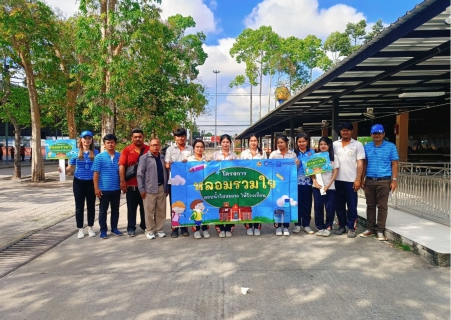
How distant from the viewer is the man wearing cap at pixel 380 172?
18.5ft

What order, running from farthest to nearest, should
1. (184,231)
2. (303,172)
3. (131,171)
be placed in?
(184,231), (303,172), (131,171)

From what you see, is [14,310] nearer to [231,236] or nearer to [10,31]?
[231,236]

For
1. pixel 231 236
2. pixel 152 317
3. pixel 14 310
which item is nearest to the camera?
pixel 152 317

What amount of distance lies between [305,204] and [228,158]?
5.14 feet

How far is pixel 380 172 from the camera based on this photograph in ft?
18.7

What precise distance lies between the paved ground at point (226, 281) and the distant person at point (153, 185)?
1.10 feet

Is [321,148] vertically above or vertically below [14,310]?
above

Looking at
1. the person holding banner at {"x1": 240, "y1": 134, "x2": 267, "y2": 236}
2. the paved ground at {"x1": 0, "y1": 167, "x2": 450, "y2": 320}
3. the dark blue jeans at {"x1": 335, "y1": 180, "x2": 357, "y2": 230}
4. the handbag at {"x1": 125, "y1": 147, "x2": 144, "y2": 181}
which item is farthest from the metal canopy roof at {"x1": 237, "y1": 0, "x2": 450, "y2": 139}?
the handbag at {"x1": 125, "y1": 147, "x2": 144, "y2": 181}

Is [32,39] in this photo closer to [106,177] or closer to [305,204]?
[106,177]

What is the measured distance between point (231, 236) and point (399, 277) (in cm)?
279

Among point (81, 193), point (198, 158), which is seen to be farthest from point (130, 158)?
point (198, 158)

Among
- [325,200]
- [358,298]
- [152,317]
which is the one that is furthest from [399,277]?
[152,317]

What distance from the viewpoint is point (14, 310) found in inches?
138

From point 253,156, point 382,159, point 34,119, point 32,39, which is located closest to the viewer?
point 382,159
